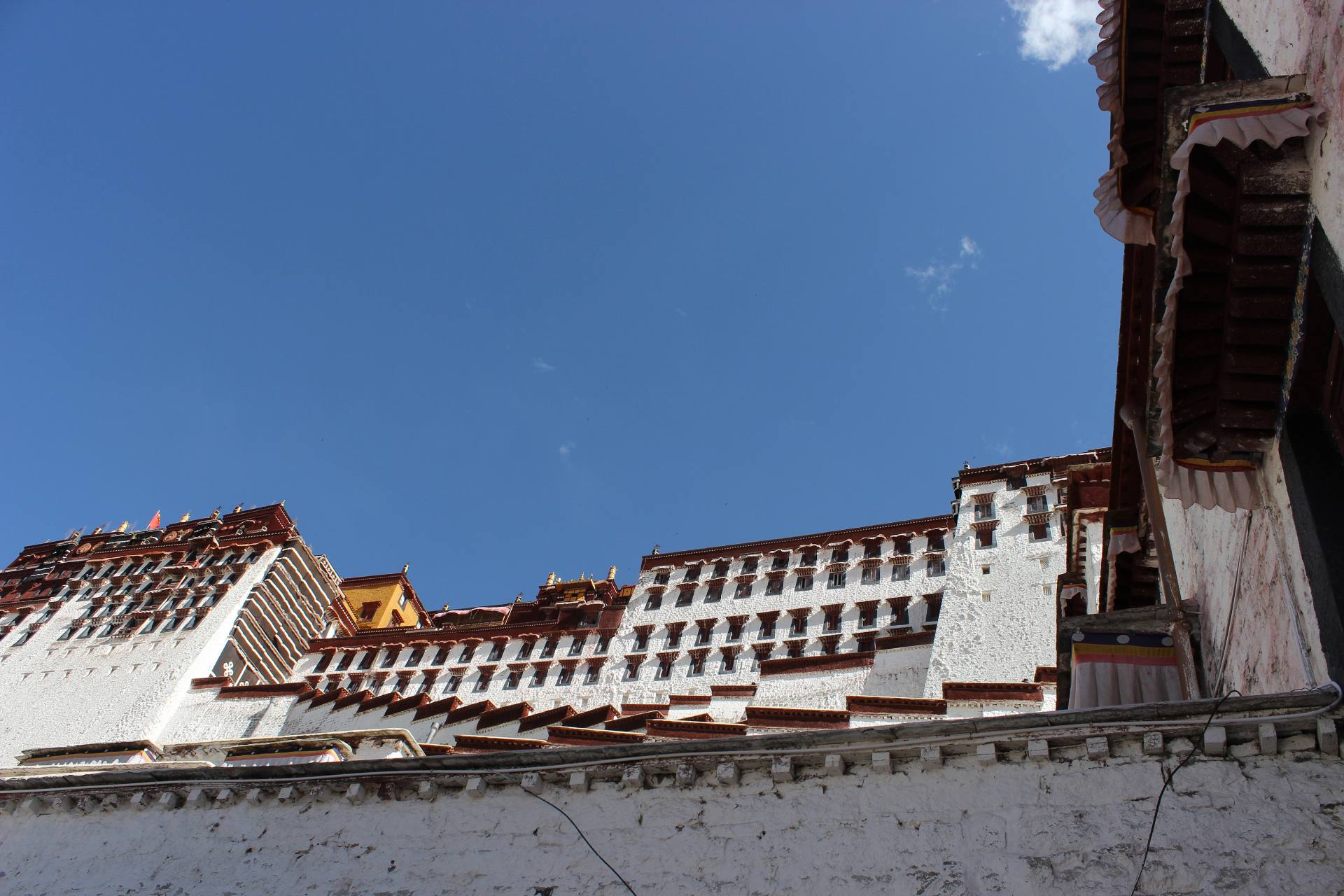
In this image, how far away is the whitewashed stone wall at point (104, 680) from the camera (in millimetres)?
39000

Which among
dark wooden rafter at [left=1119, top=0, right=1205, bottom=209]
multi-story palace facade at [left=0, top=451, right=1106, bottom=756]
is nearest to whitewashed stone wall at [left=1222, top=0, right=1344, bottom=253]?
dark wooden rafter at [left=1119, top=0, right=1205, bottom=209]

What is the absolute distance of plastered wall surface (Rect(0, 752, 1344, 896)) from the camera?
7.11 metres

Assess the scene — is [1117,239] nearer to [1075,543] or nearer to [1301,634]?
[1301,634]

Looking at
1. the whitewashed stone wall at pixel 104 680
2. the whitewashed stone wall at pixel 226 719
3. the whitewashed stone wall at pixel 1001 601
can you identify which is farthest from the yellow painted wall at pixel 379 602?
the whitewashed stone wall at pixel 1001 601

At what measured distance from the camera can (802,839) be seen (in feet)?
28.4

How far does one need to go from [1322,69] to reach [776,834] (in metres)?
7.23

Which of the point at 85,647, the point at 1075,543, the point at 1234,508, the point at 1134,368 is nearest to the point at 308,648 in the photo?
the point at 85,647

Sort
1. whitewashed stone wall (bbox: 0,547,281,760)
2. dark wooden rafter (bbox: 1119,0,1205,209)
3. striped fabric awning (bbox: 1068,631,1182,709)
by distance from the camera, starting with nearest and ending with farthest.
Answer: striped fabric awning (bbox: 1068,631,1182,709), dark wooden rafter (bbox: 1119,0,1205,209), whitewashed stone wall (bbox: 0,547,281,760)

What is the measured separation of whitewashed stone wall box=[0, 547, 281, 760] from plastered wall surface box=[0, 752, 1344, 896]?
29785mm

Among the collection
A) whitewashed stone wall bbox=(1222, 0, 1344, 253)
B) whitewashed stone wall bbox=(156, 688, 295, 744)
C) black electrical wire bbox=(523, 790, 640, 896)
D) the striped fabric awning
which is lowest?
black electrical wire bbox=(523, 790, 640, 896)

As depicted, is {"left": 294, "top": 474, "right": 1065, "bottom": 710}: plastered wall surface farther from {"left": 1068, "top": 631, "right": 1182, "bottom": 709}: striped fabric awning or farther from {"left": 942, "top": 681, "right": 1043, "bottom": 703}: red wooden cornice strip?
{"left": 1068, "top": 631, "right": 1182, "bottom": 709}: striped fabric awning

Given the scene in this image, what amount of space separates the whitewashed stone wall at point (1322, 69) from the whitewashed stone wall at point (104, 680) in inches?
1612

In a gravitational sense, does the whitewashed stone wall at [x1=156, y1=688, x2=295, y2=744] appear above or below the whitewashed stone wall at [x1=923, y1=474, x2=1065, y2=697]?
below

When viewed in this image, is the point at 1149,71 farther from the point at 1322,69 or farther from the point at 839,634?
the point at 839,634
